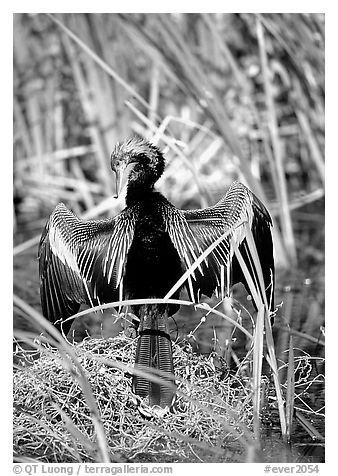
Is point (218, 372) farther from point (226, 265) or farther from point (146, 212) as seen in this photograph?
point (146, 212)

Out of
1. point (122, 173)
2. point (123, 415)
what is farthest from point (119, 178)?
point (123, 415)

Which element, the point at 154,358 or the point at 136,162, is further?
the point at 136,162

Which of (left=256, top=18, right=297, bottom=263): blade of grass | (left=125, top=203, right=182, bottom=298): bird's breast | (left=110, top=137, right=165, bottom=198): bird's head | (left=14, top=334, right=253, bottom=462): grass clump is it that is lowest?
(left=14, top=334, right=253, bottom=462): grass clump

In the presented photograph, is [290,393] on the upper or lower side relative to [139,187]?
lower

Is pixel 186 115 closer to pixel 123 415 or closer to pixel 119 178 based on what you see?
pixel 119 178

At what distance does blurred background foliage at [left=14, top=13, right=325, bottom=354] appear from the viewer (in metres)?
3.98

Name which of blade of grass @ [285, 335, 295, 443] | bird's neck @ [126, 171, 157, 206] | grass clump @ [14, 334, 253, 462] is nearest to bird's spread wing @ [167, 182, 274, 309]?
bird's neck @ [126, 171, 157, 206]

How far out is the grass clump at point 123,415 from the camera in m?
2.59

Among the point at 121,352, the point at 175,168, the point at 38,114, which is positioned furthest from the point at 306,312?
the point at 38,114

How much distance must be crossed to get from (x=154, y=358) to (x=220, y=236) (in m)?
0.50

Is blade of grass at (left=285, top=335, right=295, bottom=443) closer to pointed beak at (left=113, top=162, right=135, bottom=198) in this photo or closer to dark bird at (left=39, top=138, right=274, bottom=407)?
dark bird at (left=39, top=138, right=274, bottom=407)

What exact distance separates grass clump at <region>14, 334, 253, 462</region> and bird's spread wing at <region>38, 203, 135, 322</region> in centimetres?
17

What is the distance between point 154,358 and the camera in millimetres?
2715

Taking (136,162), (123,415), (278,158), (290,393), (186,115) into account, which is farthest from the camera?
(186,115)
